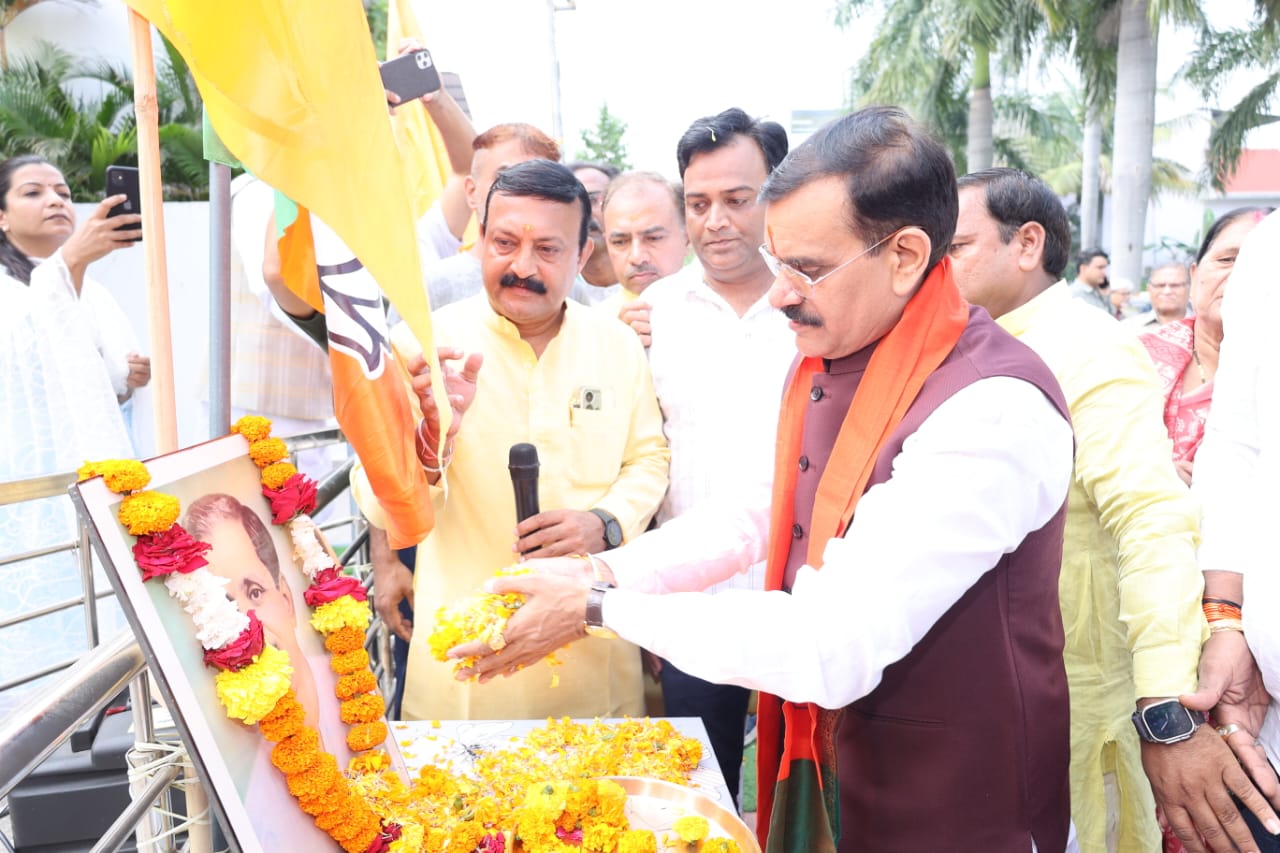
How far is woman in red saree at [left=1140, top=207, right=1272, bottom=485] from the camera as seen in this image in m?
3.30

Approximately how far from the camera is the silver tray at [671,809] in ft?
5.26

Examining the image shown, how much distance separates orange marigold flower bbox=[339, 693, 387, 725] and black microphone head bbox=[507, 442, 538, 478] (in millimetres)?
719

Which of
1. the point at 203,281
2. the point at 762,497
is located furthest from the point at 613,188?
the point at 203,281

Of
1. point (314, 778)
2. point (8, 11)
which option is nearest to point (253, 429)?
point (314, 778)

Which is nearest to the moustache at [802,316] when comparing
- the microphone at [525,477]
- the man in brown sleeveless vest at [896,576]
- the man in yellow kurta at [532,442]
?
the man in brown sleeveless vest at [896,576]

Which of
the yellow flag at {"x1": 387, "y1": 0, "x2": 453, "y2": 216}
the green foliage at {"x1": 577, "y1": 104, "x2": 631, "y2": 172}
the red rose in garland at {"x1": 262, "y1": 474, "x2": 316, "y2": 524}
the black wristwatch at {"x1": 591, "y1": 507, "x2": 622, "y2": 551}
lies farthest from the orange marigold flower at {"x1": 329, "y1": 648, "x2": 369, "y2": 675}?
the green foliage at {"x1": 577, "y1": 104, "x2": 631, "y2": 172}

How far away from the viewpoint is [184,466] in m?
1.42

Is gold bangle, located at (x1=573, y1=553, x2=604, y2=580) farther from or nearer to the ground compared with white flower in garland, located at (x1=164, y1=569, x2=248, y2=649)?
nearer to the ground

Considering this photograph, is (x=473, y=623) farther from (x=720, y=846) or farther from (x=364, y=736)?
(x=720, y=846)

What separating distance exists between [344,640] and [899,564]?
0.94 m

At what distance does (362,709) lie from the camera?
1672mm

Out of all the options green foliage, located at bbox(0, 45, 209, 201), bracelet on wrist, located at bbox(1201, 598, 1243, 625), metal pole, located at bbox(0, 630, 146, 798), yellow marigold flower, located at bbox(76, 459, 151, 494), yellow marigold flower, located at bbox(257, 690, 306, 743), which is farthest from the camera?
green foliage, located at bbox(0, 45, 209, 201)

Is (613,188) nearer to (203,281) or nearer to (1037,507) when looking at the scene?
(1037,507)

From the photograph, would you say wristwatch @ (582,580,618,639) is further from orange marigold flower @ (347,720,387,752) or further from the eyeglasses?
the eyeglasses
